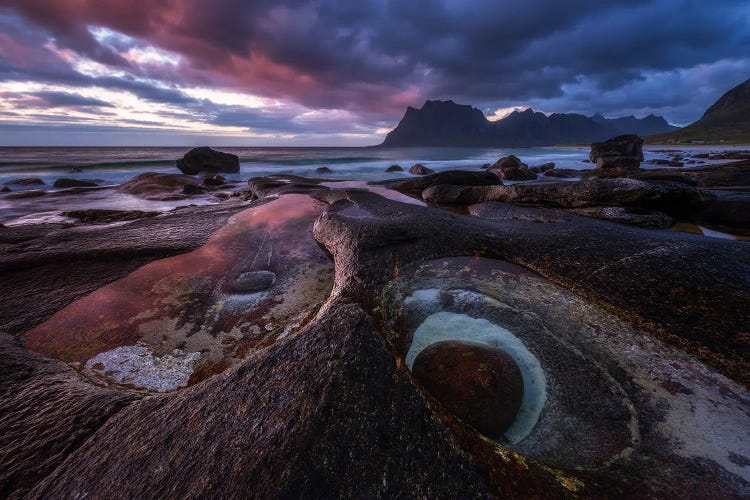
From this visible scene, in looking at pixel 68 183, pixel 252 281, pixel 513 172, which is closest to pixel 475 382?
pixel 252 281

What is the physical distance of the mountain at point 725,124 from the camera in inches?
3545

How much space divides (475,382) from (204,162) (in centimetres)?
2815

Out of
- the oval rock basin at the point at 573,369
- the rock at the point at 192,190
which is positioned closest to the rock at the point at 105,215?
the rock at the point at 192,190

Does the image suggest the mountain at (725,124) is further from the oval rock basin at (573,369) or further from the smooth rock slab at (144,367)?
the smooth rock slab at (144,367)

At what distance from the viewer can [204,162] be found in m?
24.9

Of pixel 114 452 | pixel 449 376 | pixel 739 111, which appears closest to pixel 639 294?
pixel 449 376

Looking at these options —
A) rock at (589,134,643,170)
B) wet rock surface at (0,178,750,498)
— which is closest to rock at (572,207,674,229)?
wet rock surface at (0,178,750,498)

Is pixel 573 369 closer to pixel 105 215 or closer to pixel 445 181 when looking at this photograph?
pixel 445 181

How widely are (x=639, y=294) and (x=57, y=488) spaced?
4.89 m

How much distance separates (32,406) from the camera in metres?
2.15

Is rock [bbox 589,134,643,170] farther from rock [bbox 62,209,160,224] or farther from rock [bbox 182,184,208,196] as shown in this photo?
rock [bbox 62,209,160,224]

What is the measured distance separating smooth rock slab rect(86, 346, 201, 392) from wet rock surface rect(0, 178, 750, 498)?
0.29 ft

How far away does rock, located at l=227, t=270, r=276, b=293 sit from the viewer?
4285mm

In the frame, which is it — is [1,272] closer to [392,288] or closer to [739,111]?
[392,288]
